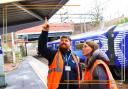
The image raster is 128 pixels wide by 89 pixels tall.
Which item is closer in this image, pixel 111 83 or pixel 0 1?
pixel 0 1

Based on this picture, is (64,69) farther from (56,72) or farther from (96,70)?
(96,70)

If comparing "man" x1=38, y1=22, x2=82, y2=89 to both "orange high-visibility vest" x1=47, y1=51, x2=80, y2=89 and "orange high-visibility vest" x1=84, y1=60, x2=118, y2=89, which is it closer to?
"orange high-visibility vest" x1=47, y1=51, x2=80, y2=89

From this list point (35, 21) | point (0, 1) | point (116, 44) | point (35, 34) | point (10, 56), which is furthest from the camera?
point (10, 56)

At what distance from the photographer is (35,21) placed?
9.77 meters

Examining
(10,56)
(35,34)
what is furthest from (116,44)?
(10,56)

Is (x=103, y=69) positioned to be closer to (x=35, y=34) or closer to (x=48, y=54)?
(x=48, y=54)

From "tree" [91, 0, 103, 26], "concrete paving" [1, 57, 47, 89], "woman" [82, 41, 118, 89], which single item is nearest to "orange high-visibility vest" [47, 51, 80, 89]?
"woman" [82, 41, 118, 89]

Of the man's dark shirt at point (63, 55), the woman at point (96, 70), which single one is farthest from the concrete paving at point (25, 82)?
the woman at point (96, 70)

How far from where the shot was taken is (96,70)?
523 centimetres

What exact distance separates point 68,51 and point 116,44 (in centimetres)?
1364

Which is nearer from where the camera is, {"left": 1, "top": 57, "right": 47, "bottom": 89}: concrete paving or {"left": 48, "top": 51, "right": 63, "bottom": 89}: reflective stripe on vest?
{"left": 48, "top": 51, "right": 63, "bottom": 89}: reflective stripe on vest

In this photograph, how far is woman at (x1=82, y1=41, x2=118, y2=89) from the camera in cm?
520

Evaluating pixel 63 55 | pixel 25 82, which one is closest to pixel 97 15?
pixel 25 82

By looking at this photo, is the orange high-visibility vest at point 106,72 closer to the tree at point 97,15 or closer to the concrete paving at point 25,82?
the concrete paving at point 25,82
